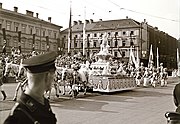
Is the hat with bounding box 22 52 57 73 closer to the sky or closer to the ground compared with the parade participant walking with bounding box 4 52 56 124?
closer to the sky

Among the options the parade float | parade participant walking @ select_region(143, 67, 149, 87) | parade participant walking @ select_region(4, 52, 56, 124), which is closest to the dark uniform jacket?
parade participant walking @ select_region(4, 52, 56, 124)

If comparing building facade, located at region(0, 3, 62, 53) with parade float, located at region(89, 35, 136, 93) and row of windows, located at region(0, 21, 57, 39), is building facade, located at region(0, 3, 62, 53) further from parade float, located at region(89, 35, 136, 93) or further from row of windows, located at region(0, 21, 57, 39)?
parade float, located at region(89, 35, 136, 93)

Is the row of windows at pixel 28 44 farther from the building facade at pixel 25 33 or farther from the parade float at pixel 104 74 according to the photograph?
the parade float at pixel 104 74

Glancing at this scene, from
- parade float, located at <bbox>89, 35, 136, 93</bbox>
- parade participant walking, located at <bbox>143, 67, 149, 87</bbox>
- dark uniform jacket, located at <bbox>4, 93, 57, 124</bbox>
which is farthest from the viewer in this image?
parade participant walking, located at <bbox>143, 67, 149, 87</bbox>

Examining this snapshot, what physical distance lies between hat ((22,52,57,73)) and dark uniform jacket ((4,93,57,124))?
0.27 feet

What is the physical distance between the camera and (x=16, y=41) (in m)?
1.11

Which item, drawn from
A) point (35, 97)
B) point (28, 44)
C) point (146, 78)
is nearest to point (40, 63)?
point (35, 97)

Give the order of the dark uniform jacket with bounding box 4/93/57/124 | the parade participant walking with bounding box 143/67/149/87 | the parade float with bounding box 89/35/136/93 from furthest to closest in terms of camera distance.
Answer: the parade participant walking with bounding box 143/67/149/87
the parade float with bounding box 89/35/136/93
the dark uniform jacket with bounding box 4/93/57/124

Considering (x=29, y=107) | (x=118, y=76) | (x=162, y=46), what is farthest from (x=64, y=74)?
(x=29, y=107)

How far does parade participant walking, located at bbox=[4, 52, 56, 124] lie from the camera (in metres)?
0.74

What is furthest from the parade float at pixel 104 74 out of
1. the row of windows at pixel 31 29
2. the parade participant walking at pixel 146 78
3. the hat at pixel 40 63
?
the hat at pixel 40 63

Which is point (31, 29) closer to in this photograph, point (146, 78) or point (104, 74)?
point (104, 74)

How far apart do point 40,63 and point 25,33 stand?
412 millimetres

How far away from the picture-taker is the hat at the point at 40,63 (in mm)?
776
